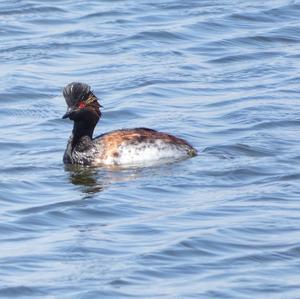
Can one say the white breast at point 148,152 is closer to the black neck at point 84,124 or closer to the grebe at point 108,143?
the grebe at point 108,143

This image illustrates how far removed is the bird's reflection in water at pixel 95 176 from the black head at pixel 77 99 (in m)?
0.68

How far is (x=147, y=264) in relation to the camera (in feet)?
47.2

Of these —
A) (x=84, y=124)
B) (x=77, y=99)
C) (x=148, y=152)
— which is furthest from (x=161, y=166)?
(x=77, y=99)

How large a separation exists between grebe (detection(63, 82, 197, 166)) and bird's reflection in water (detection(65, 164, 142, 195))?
0.53 ft

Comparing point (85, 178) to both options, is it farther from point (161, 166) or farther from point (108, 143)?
point (161, 166)

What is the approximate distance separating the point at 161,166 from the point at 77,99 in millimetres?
1459

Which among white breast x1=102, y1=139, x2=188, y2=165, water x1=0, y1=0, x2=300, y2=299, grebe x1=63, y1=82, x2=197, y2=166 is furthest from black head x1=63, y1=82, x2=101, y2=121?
white breast x1=102, y1=139, x2=188, y2=165

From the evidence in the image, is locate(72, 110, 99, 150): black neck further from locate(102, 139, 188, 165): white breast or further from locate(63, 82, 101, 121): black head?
locate(102, 139, 188, 165): white breast

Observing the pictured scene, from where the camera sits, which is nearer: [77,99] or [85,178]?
[85,178]

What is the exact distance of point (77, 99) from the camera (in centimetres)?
1945

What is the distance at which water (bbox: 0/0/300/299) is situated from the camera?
14219 millimetres

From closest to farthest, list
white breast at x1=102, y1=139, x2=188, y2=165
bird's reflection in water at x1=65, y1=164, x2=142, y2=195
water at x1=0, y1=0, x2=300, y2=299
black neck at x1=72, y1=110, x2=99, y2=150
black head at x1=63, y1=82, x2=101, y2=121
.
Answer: water at x1=0, y1=0, x2=300, y2=299 < bird's reflection in water at x1=65, y1=164, x2=142, y2=195 < white breast at x1=102, y1=139, x2=188, y2=165 < black head at x1=63, y1=82, x2=101, y2=121 < black neck at x1=72, y1=110, x2=99, y2=150

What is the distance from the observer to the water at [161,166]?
1422 centimetres

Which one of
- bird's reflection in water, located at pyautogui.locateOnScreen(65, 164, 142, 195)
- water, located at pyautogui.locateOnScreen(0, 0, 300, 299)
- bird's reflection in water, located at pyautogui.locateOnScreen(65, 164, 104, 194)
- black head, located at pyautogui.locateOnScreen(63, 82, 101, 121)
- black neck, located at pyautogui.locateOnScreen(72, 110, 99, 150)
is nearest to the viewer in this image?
water, located at pyautogui.locateOnScreen(0, 0, 300, 299)
